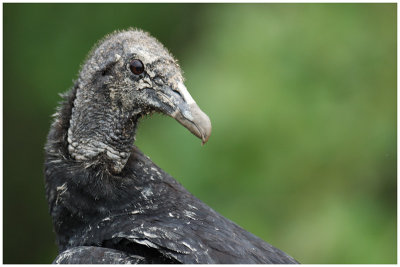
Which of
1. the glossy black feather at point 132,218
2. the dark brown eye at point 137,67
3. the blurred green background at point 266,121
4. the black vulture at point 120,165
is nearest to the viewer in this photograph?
the glossy black feather at point 132,218

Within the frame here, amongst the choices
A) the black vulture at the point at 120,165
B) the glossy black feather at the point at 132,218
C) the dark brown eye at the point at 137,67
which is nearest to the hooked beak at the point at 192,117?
the black vulture at the point at 120,165

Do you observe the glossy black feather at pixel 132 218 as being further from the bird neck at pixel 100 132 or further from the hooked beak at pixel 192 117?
the hooked beak at pixel 192 117

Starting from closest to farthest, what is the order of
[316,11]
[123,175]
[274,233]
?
1. [123,175]
2. [274,233]
3. [316,11]

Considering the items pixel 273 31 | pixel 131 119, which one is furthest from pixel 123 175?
pixel 273 31

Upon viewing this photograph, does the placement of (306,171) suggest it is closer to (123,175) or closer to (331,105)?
(331,105)

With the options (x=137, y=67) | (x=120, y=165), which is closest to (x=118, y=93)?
(x=137, y=67)

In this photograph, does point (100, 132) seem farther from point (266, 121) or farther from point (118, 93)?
point (266, 121)
